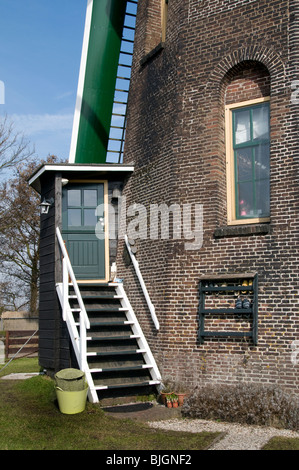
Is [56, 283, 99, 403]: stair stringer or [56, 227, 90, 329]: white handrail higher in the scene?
[56, 227, 90, 329]: white handrail

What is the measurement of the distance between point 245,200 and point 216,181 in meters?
0.64

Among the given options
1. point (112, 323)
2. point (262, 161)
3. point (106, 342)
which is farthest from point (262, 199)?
point (106, 342)

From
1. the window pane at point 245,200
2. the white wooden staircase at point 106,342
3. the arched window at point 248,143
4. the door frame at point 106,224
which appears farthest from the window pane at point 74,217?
the window pane at point 245,200

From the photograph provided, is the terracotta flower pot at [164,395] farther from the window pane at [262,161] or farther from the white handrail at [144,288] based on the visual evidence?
the window pane at [262,161]

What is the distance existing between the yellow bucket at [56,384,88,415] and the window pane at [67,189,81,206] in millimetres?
5080

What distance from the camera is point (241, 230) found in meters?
9.05

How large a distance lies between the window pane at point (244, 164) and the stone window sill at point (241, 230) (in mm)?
992

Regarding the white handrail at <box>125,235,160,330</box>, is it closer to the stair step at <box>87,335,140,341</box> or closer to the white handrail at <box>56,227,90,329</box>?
the stair step at <box>87,335,140,341</box>

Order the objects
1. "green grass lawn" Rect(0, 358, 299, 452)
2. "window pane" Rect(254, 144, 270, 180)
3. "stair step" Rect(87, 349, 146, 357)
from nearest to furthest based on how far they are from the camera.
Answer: "green grass lawn" Rect(0, 358, 299, 452) < "stair step" Rect(87, 349, 146, 357) < "window pane" Rect(254, 144, 270, 180)

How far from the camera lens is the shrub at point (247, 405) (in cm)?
742

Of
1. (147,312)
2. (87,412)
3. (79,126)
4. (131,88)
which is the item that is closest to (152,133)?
(131,88)

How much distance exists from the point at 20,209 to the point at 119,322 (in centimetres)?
1932

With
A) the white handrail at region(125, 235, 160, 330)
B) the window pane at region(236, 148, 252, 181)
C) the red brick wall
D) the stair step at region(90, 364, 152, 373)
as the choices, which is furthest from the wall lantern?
the window pane at region(236, 148, 252, 181)

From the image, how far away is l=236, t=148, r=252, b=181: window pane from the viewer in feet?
31.4
